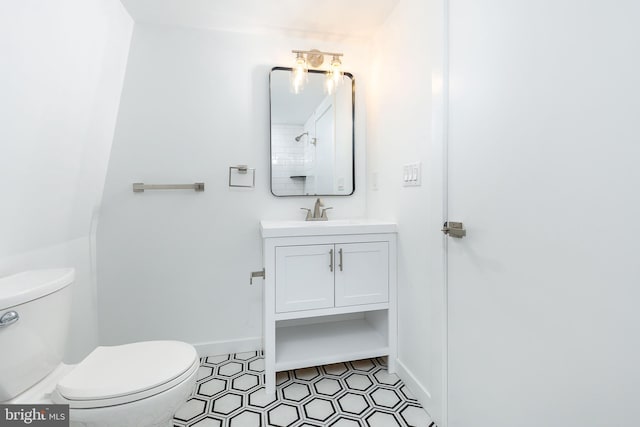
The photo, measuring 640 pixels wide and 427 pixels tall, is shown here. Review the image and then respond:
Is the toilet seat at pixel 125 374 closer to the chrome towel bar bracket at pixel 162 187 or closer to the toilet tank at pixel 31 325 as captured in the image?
the toilet tank at pixel 31 325

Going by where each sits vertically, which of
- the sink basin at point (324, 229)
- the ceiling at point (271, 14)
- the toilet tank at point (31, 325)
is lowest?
the toilet tank at point (31, 325)

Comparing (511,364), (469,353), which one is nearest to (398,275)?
(469,353)

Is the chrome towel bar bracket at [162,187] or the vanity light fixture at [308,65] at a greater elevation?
the vanity light fixture at [308,65]

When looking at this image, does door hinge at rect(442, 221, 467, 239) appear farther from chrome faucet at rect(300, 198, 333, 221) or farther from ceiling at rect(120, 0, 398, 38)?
ceiling at rect(120, 0, 398, 38)

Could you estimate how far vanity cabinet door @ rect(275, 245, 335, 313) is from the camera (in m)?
1.60

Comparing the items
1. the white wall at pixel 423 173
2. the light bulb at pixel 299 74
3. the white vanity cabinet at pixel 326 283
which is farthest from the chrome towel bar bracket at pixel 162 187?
the white wall at pixel 423 173

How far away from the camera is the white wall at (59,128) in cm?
103

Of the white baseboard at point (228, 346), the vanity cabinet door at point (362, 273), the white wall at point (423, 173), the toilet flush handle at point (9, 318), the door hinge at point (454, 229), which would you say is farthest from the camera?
the white baseboard at point (228, 346)

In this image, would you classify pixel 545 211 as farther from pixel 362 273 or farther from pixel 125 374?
pixel 125 374

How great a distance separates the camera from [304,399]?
155cm

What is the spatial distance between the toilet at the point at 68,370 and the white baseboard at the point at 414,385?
1.06 meters

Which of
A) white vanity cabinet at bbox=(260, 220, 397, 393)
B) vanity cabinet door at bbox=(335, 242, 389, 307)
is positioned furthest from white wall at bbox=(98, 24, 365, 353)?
vanity cabinet door at bbox=(335, 242, 389, 307)

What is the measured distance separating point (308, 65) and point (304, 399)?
201 centimetres

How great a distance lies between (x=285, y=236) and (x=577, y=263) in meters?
1.17
